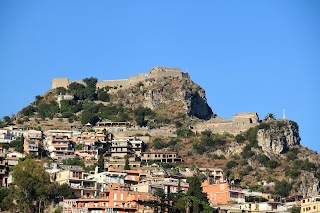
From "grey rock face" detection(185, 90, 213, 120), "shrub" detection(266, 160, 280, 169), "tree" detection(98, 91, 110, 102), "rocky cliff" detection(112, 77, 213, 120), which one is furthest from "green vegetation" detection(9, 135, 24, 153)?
"grey rock face" detection(185, 90, 213, 120)

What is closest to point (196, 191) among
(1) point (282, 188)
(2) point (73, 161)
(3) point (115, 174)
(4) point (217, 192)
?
(4) point (217, 192)

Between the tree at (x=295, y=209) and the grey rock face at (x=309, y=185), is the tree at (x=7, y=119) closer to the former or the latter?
the grey rock face at (x=309, y=185)

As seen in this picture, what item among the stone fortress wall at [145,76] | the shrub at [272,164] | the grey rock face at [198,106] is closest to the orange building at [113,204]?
the shrub at [272,164]

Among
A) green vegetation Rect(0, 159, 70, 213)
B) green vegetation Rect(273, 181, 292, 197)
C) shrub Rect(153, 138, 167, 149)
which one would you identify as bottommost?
green vegetation Rect(0, 159, 70, 213)

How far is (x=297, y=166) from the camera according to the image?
421 feet

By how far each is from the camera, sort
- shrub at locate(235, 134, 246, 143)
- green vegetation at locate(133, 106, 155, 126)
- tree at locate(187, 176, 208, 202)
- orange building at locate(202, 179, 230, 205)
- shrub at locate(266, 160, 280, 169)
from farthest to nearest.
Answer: green vegetation at locate(133, 106, 155, 126) < shrub at locate(235, 134, 246, 143) < shrub at locate(266, 160, 280, 169) < orange building at locate(202, 179, 230, 205) < tree at locate(187, 176, 208, 202)

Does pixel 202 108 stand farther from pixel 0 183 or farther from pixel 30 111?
pixel 0 183

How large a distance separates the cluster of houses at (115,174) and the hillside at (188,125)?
12.7 feet

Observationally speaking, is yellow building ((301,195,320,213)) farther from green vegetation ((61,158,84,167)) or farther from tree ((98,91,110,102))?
tree ((98,91,110,102))

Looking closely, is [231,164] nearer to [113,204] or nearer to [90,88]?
[113,204]

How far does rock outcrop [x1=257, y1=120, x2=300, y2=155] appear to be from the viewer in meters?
137

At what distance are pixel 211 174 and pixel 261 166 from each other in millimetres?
11920

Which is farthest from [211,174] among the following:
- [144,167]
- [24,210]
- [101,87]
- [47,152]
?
[101,87]

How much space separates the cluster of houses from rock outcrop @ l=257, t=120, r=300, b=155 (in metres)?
12.7
